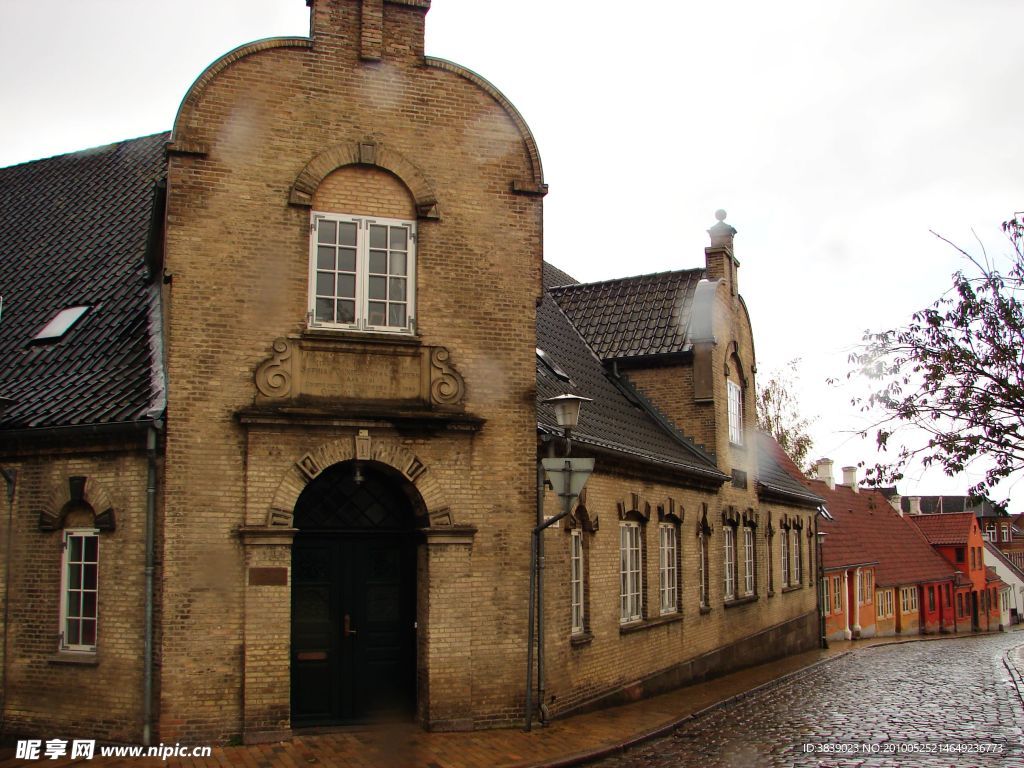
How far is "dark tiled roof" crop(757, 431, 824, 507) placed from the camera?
2603 cm

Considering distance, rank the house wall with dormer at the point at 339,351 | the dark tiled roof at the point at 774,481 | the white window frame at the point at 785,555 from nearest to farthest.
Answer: the house wall with dormer at the point at 339,351 < the dark tiled roof at the point at 774,481 < the white window frame at the point at 785,555

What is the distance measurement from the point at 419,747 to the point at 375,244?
6.06m

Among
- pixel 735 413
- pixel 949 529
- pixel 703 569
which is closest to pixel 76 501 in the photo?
pixel 703 569

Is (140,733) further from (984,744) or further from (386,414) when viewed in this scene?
(984,744)

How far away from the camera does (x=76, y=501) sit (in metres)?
12.9

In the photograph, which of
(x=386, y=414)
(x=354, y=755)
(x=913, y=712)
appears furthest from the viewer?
(x=913, y=712)

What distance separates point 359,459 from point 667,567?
8.17 meters

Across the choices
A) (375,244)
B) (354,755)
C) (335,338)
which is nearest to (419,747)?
(354,755)

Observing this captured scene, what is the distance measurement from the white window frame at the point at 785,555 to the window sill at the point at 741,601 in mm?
3607

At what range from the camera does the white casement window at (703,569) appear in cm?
2069

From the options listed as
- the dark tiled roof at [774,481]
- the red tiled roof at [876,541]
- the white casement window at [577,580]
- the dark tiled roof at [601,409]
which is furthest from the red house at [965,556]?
the white casement window at [577,580]

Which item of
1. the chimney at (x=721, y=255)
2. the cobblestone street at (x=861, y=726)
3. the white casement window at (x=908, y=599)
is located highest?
the chimney at (x=721, y=255)

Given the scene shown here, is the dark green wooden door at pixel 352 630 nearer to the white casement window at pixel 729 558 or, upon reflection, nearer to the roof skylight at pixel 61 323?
the roof skylight at pixel 61 323

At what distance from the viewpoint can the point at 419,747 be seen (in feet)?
39.7
